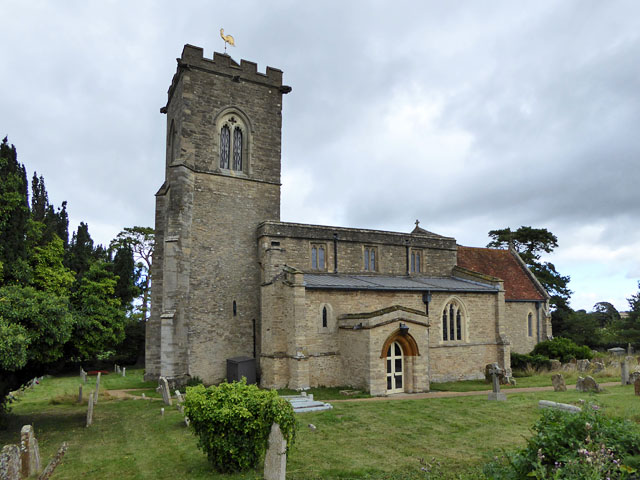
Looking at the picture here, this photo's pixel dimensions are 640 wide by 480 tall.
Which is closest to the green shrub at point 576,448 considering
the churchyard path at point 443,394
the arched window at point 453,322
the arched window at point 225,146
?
the churchyard path at point 443,394

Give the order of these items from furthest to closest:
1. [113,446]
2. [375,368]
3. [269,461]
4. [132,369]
Answer: [132,369]
[375,368]
[113,446]
[269,461]

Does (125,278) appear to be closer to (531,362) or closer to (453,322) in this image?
(453,322)

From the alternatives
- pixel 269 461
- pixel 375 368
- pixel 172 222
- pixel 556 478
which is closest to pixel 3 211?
pixel 172 222

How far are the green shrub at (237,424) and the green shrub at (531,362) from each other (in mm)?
22062

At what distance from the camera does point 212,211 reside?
76.9 feet

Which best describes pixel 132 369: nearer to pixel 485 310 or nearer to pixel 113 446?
pixel 113 446

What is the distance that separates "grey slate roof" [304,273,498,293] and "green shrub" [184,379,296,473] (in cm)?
1225

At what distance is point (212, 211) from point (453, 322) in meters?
14.7

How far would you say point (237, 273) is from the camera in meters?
23.6

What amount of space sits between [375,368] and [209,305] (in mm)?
9003

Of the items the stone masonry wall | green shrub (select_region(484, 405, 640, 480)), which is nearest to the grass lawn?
green shrub (select_region(484, 405, 640, 480))

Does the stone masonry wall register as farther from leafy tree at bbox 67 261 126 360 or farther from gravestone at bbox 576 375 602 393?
gravestone at bbox 576 375 602 393

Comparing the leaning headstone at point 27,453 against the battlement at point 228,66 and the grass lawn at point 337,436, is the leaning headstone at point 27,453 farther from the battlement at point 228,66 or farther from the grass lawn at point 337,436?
the battlement at point 228,66

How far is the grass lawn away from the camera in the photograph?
952cm
